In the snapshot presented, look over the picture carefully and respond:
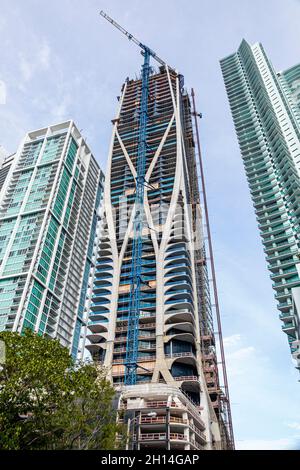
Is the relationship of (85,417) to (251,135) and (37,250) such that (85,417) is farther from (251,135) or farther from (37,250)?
(251,135)

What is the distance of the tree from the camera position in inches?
900

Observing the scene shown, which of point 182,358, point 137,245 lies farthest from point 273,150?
point 182,358

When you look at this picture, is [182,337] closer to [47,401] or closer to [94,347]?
[94,347]

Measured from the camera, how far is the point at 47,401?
954 inches

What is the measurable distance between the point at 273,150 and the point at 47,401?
4570 inches

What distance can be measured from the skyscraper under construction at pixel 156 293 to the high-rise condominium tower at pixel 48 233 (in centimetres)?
2056

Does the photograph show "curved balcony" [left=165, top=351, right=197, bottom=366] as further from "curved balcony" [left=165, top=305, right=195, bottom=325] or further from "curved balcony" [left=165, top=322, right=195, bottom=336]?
"curved balcony" [left=165, top=305, right=195, bottom=325]

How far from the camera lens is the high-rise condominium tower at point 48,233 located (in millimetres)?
91875

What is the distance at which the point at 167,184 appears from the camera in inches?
3600

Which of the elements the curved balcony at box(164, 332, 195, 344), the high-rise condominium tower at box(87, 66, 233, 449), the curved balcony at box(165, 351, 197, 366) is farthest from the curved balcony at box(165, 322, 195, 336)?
the curved balcony at box(165, 351, 197, 366)

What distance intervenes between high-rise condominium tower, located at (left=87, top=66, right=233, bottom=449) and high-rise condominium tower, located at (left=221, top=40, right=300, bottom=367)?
22.0 metres

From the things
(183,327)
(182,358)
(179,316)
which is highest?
(179,316)

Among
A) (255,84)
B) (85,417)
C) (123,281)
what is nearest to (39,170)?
(123,281)

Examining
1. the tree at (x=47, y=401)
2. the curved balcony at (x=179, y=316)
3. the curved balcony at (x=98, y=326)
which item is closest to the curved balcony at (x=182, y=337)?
the curved balcony at (x=179, y=316)
